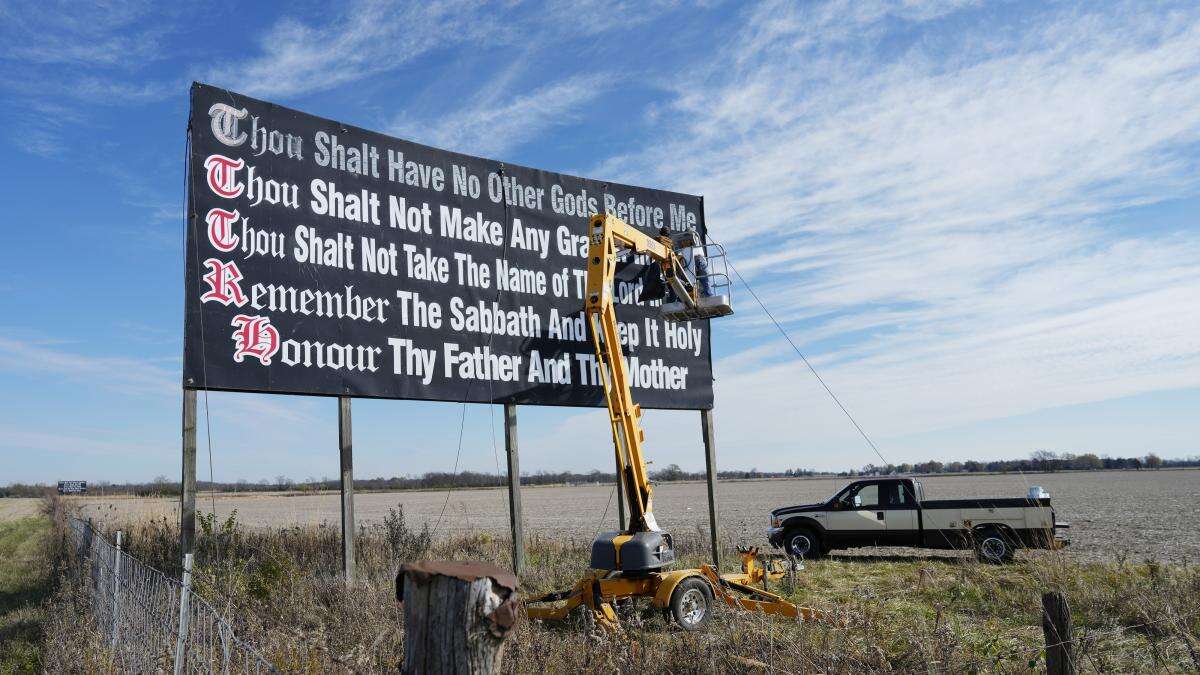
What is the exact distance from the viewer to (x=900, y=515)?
52.0 ft

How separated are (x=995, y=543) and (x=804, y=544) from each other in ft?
11.9

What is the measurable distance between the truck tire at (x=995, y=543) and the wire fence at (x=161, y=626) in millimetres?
13359

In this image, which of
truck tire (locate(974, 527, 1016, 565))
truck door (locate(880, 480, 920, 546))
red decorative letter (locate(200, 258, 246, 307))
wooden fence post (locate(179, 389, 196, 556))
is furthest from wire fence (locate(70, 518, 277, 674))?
truck tire (locate(974, 527, 1016, 565))

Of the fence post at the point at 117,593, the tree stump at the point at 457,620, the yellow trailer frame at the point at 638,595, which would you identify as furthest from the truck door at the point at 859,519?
the tree stump at the point at 457,620

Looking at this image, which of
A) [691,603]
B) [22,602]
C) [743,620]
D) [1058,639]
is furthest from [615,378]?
[22,602]

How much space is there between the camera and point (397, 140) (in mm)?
10883

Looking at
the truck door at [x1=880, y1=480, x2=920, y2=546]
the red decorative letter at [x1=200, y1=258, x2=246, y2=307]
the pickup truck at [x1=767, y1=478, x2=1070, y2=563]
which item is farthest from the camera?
the truck door at [x1=880, y1=480, x2=920, y2=546]

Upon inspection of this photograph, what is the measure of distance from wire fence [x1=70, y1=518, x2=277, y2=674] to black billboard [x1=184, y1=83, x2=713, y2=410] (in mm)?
2358

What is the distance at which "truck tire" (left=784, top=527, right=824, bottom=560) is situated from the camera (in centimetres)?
1652

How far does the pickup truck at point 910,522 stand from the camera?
14.7m

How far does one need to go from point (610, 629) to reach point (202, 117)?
7.20 metres

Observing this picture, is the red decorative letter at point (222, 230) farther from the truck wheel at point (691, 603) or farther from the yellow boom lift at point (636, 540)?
the truck wheel at point (691, 603)

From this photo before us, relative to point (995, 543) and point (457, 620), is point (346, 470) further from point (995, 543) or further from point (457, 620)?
point (995, 543)

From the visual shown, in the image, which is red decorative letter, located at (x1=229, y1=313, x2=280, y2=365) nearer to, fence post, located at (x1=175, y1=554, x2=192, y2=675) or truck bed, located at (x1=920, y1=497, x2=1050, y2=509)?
fence post, located at (x1=175, y1=554, x2=192, y2=675)
